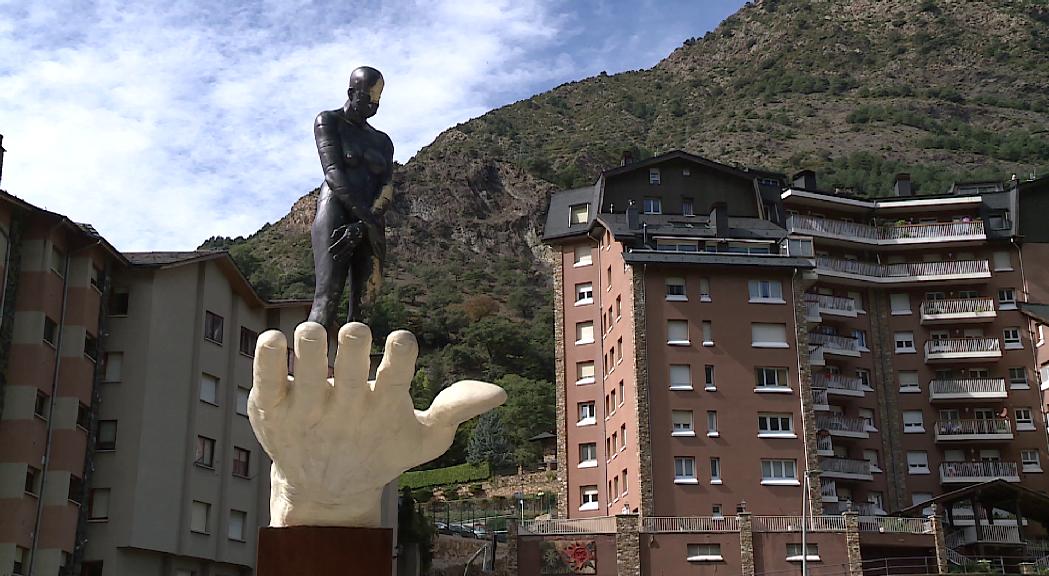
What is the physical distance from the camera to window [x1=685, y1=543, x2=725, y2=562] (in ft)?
175

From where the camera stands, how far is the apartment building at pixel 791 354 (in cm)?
5728

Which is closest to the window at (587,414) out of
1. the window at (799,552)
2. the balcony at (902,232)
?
the window at (799,552)

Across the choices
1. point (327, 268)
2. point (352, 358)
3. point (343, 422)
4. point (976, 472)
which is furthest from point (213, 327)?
point (976, 472)

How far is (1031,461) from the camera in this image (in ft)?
216

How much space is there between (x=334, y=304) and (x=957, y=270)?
6227cm

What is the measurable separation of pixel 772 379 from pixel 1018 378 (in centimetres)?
1685

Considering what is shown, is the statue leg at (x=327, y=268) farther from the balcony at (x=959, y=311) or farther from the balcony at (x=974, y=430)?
the balcony at (x=959, y=311)

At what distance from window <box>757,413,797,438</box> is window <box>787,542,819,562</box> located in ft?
19.0

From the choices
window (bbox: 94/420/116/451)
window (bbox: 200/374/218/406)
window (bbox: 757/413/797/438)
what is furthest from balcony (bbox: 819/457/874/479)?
window (bbox: 94/420/116/451)

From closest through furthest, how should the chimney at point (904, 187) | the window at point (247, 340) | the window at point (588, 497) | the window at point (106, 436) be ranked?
the window at point (106, 436) < the window at point (247, 340) < the window at point (588, 497) < the chimney at point (904, 187)

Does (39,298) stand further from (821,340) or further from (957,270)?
(957,270)

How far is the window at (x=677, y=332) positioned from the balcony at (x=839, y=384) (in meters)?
8.69

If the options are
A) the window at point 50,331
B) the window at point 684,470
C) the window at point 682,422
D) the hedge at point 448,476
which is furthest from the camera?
the hedge at point 448,476

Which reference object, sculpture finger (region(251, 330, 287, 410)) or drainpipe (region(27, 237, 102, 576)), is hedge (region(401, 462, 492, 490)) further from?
sculpture finger (region(251, 330, 287, 410))
